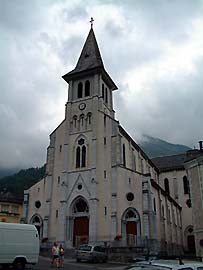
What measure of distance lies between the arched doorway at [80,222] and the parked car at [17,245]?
17.6 metres

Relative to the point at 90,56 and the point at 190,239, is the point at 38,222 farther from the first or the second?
the point at 190,239

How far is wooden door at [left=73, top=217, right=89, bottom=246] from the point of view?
34469mm

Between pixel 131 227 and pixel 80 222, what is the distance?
622 centimetres

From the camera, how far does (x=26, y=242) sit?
17.4 meters

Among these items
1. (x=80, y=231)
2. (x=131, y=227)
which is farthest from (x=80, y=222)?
(x=131, y=227)

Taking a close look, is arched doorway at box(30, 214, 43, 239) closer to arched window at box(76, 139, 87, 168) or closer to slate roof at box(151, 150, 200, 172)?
arched window at box(76, 139, 87, 168)

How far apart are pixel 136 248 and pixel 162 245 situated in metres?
8.56

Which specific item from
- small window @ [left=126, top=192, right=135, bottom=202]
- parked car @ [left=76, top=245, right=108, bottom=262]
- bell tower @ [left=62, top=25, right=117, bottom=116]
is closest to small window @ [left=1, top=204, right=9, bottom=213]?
bell tower @ [left=62, top=25, right=117, bottom=116]

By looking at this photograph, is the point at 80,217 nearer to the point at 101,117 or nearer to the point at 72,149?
the point at 72,149

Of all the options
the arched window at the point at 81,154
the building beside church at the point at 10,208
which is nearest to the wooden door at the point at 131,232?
the arched window at the point at 81,154

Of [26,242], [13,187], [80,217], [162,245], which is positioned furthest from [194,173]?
[13,187]

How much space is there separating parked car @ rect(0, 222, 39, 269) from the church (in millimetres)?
16162

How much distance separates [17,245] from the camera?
1700 centimetres

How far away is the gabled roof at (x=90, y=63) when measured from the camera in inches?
1705
